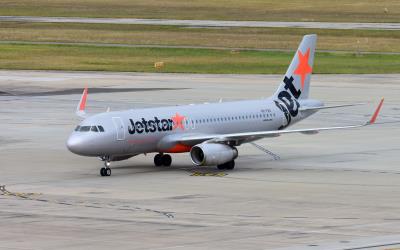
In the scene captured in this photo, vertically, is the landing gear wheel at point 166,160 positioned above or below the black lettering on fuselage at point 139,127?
below

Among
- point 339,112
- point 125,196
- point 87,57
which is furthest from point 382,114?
point 87,57

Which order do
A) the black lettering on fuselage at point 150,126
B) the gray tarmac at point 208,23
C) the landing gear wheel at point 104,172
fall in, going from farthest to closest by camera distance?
1. the gray tarmac at point 208,23
2. the black lettering on fuselage at point 150,126
3. the landing gear wheel at point 104,172

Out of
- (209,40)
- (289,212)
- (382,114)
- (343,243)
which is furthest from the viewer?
(209,40)

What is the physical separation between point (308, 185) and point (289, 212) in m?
7.75

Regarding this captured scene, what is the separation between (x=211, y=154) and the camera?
186ft

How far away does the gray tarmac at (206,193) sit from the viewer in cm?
3981

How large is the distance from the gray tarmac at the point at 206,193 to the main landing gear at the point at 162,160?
43cm

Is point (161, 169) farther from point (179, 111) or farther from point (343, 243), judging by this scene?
point (343, 243)

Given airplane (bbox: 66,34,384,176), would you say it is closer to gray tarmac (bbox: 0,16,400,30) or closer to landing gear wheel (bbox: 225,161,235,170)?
landing gear wheel (bbox: 225,161,235,170)

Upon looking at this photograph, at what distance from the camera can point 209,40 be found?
14838cm

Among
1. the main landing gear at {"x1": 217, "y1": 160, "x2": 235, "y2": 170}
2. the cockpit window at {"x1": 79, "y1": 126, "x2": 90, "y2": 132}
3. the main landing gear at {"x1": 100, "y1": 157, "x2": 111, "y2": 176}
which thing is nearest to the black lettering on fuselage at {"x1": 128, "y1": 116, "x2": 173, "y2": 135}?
the main landing gear at {"x1": 100, "y1": 157, "x2": 111, "y2": 176}

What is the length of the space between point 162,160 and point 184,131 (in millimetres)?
2139

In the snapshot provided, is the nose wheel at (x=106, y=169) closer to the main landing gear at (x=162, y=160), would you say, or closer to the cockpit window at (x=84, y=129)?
the cockpit window at (x=84, y=129)

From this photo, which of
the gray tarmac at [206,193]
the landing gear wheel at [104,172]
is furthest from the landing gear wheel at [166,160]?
the landing gear wheel at [104,172]
